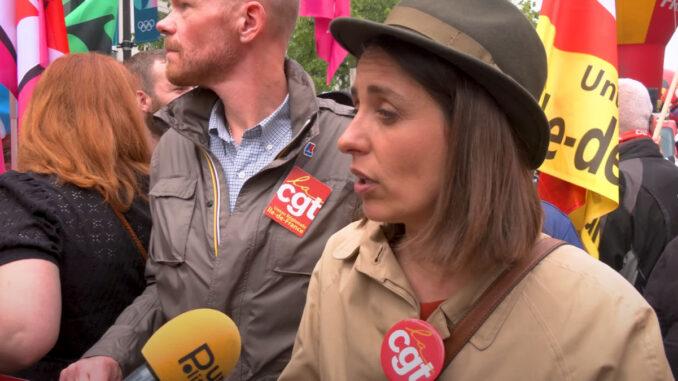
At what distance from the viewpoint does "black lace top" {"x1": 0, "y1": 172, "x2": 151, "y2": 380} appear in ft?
8.45

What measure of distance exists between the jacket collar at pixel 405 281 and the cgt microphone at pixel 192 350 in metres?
0.37

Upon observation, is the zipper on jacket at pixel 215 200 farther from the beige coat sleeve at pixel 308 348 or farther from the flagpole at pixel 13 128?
the flagpole at pixel 13 128

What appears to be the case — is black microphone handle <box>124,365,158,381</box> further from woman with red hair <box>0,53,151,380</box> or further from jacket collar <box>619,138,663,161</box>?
jacket collar <box>619,138,663,161</box>

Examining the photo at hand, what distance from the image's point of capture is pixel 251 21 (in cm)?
288

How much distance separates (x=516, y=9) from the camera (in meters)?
1.79

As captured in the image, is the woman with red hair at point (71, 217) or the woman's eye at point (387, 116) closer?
the woman's eye at point (387, 116)

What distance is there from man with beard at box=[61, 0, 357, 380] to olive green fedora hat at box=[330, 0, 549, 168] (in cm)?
97

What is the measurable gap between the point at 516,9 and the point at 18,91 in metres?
3.68

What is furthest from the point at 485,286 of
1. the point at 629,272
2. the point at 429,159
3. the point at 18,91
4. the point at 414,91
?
the point at 18,91

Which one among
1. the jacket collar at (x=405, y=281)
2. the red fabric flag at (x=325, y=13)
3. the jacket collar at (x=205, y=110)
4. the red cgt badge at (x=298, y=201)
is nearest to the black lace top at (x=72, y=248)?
the jacket collar at (x=205, y=110)

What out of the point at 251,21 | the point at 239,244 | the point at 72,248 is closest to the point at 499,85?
the point at 239,244

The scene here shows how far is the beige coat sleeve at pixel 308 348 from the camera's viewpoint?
79.3 inches

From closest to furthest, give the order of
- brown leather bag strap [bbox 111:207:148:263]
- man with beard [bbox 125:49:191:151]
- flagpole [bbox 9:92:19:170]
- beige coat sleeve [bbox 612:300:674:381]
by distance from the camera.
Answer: beige coat sleeve [bbox 612:300:674:381]
brown leather bag strap [bbox 111:207:148:263]
flagpole [bbox 9:92:19:170]
man with beard [bbox 125:49:191:151]

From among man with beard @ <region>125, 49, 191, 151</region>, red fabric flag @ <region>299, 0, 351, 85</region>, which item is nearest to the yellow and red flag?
man with beard @ <region>125, 49, 191, 151</region>
